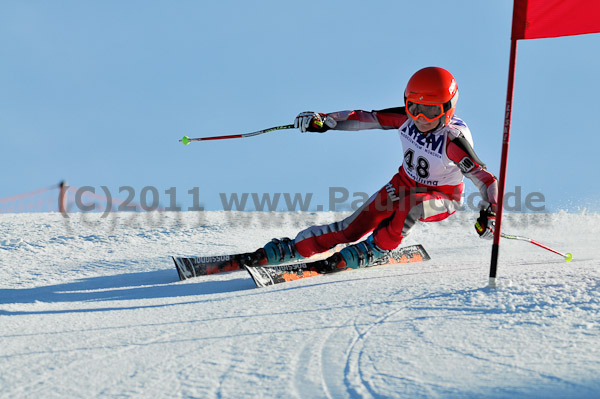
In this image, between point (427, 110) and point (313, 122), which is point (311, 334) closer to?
point (427, 110)

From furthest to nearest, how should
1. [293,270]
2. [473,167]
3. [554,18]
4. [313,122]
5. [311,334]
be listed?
1. [313,122]
2. [293,270]
3. [473,167]
4. [554,18]
5. [311,334]

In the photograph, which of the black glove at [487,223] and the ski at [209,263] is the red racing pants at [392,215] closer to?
the ski at [209,263]

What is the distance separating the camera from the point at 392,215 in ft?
14.5

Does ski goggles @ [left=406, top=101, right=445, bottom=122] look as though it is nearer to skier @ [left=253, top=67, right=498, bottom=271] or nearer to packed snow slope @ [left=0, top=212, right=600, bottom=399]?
skier @ [left=253, top=67, right=498, bottom=271]

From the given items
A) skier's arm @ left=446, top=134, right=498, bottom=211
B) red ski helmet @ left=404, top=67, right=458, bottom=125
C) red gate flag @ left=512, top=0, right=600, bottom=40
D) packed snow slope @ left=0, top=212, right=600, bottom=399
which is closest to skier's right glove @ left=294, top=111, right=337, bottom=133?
red ski helmet @ left=404, top=67, right=458, bottom=125

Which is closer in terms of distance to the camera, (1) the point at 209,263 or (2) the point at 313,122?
(1) the point at 209,263

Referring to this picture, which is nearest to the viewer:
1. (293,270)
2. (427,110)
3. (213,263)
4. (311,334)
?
(311,334)

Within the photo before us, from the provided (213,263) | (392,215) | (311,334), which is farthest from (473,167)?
(213,263)

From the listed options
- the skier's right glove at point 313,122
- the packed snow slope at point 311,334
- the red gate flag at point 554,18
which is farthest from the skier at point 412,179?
the red gate flag at point 554,18

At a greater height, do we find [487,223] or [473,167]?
[473,167]

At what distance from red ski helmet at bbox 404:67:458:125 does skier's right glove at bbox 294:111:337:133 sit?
827 millimetres

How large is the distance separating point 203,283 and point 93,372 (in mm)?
1998

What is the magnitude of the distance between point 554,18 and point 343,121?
1797 mm

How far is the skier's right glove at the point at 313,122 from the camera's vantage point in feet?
15.1
